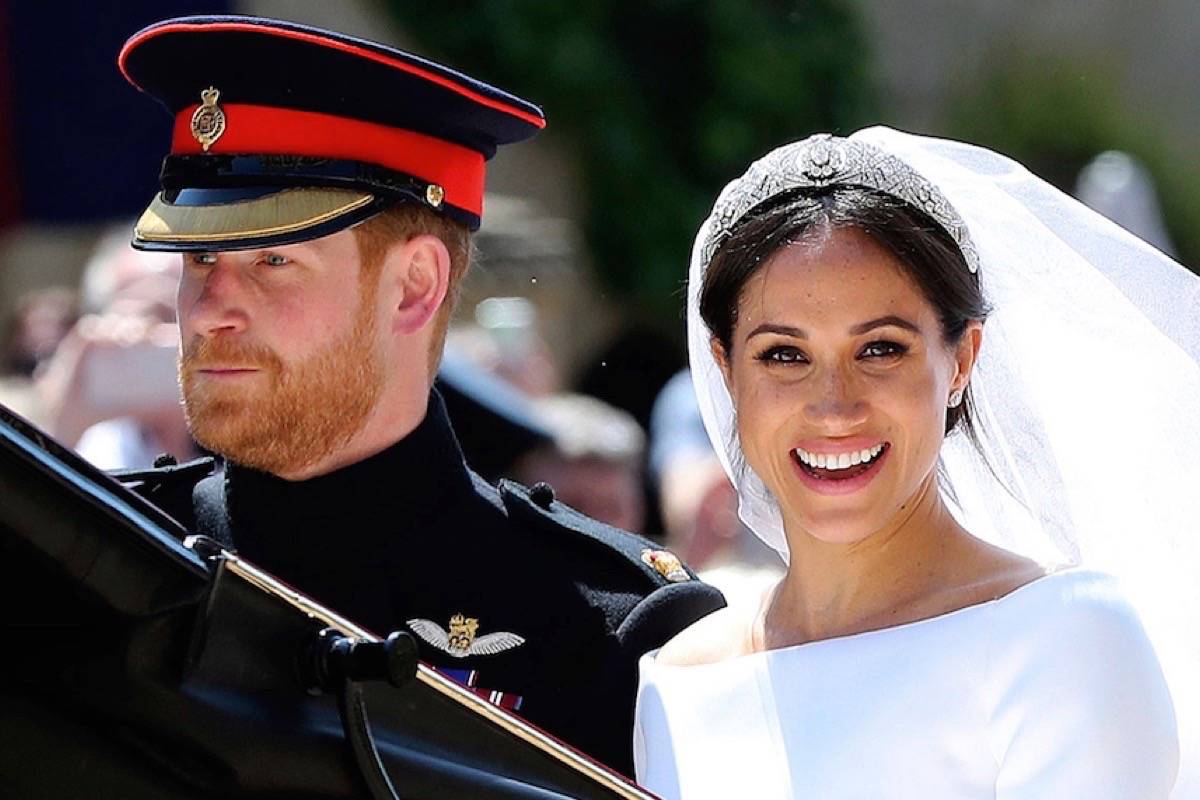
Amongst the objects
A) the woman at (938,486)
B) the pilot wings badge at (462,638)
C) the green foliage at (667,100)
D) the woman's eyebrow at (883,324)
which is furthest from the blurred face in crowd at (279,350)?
the green foliage at (667,100)

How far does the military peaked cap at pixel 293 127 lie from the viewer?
2666mm

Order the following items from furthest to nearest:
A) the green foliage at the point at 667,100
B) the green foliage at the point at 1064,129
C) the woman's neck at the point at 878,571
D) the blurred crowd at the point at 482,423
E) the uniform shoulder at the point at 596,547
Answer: the green foliage at the point at 1064,129 → the green foliage at the point at 667,100 → the blurred crowd at the point at 482,423 → the uniform shoulder at the point at 596,547 → the woman's neck at the point at 878,571

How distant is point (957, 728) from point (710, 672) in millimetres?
389

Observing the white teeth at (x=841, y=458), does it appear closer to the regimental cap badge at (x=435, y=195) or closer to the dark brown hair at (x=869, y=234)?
the dark brown hair at (x=869, y=234)

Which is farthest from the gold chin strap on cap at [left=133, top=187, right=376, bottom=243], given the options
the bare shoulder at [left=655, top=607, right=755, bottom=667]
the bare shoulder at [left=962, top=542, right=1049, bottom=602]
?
the bare shoulder at [left=962, top=542, right=1049, bottom=602]

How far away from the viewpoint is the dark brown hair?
2.38m

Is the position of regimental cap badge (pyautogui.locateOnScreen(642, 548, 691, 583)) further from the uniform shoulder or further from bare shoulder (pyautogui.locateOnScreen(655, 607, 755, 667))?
bare shoulder (pyautogui.locateOnScreen(655, 607, 755, 667))

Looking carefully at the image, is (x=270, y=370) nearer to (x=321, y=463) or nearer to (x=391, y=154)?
(x=321, y=463)

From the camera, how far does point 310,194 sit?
266 centimetres

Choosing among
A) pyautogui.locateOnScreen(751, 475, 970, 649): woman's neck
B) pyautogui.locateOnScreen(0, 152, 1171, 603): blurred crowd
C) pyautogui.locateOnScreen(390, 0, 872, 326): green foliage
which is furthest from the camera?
pyautogui.locateOnScreen(390, 0, 872, 326): green foliage

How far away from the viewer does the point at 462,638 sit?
8.75ft

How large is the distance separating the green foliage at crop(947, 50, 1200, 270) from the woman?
447 inches

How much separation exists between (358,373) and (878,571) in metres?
0.69

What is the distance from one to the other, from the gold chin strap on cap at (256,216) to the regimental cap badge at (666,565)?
Result: 601 millimetres
